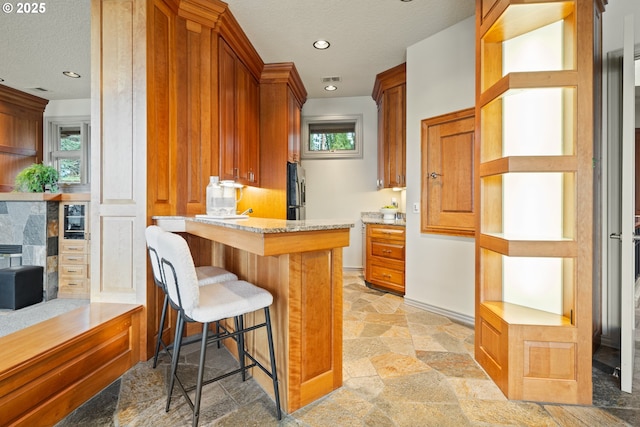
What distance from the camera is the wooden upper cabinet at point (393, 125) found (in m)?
3.98

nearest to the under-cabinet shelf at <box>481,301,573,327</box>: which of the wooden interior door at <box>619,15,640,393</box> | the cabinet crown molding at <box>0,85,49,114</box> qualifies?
the wooden interior door at <box>619,15,640,393</box>

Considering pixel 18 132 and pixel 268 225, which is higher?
pixel 18 132

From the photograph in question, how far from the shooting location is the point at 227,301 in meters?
1.48

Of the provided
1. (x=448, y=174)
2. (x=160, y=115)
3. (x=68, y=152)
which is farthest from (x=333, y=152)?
(x=68, y=152)

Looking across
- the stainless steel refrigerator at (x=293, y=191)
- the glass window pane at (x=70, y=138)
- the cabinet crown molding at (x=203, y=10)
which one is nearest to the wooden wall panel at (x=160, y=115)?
the cabinet crown molding at (x=203, y=10)

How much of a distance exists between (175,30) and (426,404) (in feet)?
10.7

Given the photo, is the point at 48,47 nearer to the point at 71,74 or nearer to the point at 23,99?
the point at 71,74

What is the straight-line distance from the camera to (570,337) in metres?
1.70

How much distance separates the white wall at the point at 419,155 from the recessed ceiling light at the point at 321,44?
96 centimetres

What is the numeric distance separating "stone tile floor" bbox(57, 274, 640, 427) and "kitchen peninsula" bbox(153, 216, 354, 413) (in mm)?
128

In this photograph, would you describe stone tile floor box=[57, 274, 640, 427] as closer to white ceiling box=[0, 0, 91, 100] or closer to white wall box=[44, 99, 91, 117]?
white ceiling box=[0, 0, 91, 100]

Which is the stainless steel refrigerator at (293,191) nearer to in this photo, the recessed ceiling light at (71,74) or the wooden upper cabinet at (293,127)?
the wooden upper cabinet at (293,127)

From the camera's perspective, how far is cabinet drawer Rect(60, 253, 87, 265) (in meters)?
3.67

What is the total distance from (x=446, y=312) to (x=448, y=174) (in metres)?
1.44
